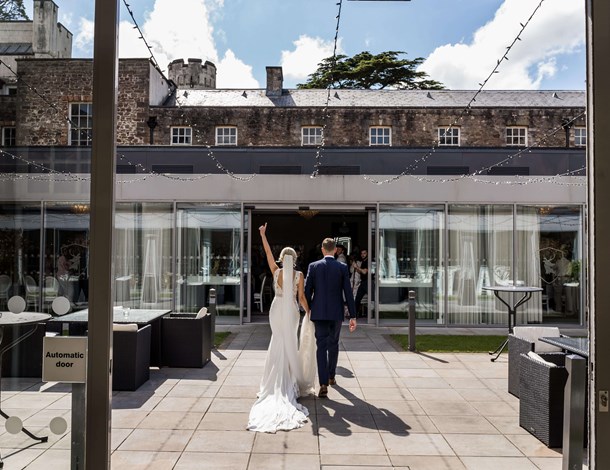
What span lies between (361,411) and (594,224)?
3.83 metres

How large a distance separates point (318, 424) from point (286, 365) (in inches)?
35.1

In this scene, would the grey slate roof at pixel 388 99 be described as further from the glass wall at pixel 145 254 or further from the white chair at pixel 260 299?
the glass wall at pixel 145 254

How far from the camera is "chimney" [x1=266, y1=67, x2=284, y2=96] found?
3050cm

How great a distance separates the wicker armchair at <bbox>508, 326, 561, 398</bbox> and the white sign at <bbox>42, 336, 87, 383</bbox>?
185 inches

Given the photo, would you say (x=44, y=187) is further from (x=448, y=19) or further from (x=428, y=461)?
(x=428, y=461)

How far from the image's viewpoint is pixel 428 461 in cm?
418

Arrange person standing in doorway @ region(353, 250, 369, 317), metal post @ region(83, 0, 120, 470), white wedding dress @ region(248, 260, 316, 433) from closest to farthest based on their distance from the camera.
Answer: metal post @ region(83, 0, 120, 470)
white wedding dress @ region(248, 260, 316, 433)
person standing in doorway @ region(353, 250, 369, 317)

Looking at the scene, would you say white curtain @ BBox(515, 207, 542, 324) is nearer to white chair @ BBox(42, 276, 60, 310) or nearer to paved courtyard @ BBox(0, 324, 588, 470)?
paved courtyard @ BBox(0, 324, 588, 470)

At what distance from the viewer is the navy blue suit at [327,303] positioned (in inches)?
243

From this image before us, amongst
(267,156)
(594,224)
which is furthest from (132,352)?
(267,156)

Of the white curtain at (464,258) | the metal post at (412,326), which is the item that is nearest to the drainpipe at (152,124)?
the white curtain at (464,258)

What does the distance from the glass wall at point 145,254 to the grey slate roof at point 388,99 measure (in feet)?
56.8

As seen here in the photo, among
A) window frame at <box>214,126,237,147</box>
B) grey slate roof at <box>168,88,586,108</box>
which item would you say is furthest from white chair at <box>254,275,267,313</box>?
grey slate roof at <box>168,88,586,108</box>

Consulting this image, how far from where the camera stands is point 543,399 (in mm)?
4582
